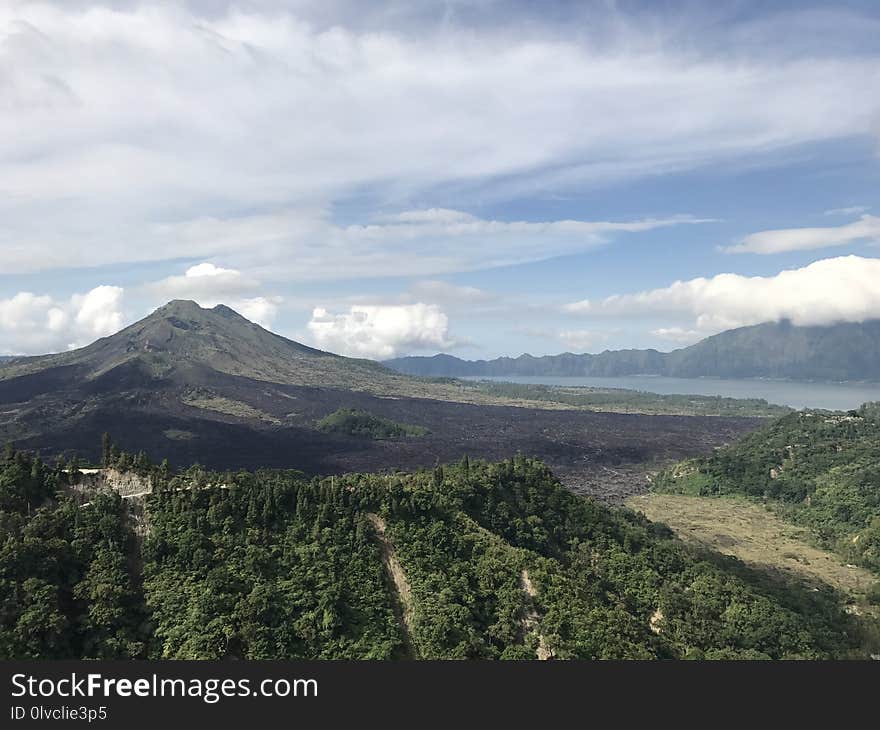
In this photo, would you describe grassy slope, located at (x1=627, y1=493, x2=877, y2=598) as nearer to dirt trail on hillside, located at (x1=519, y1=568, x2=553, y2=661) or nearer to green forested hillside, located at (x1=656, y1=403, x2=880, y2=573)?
green forested hillside, located at (x1=656, y1=403, x2=880, y2=573)

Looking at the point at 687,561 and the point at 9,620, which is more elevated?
the point at 9,620

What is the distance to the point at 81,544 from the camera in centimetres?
3616

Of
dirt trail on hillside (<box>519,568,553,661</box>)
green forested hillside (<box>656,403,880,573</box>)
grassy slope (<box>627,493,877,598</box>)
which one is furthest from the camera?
green forested hillside (<box>656,403,880,573</box>)

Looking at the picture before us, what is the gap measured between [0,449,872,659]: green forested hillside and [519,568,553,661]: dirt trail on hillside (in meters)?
0.09

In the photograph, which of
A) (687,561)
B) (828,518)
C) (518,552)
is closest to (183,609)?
(518,552)

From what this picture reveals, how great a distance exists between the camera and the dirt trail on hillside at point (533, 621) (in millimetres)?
36438

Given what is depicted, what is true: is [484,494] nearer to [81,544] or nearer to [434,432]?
[81,544]

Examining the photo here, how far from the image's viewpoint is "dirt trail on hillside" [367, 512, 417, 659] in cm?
3580

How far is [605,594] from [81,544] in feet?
110

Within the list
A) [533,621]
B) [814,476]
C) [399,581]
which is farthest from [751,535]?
[399,581]

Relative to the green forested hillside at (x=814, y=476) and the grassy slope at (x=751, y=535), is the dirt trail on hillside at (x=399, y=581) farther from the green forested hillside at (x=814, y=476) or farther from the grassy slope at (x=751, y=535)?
the green forested hillside at (x=814, y=476)

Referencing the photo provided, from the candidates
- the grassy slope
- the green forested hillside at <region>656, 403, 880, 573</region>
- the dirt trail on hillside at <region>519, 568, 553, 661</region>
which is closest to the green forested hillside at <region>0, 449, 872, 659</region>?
the dirt trail on hillside at <region>519, 568, 553, 661</region>

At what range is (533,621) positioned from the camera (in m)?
38.5

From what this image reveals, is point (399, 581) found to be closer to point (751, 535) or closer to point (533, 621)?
point (533, 621)
